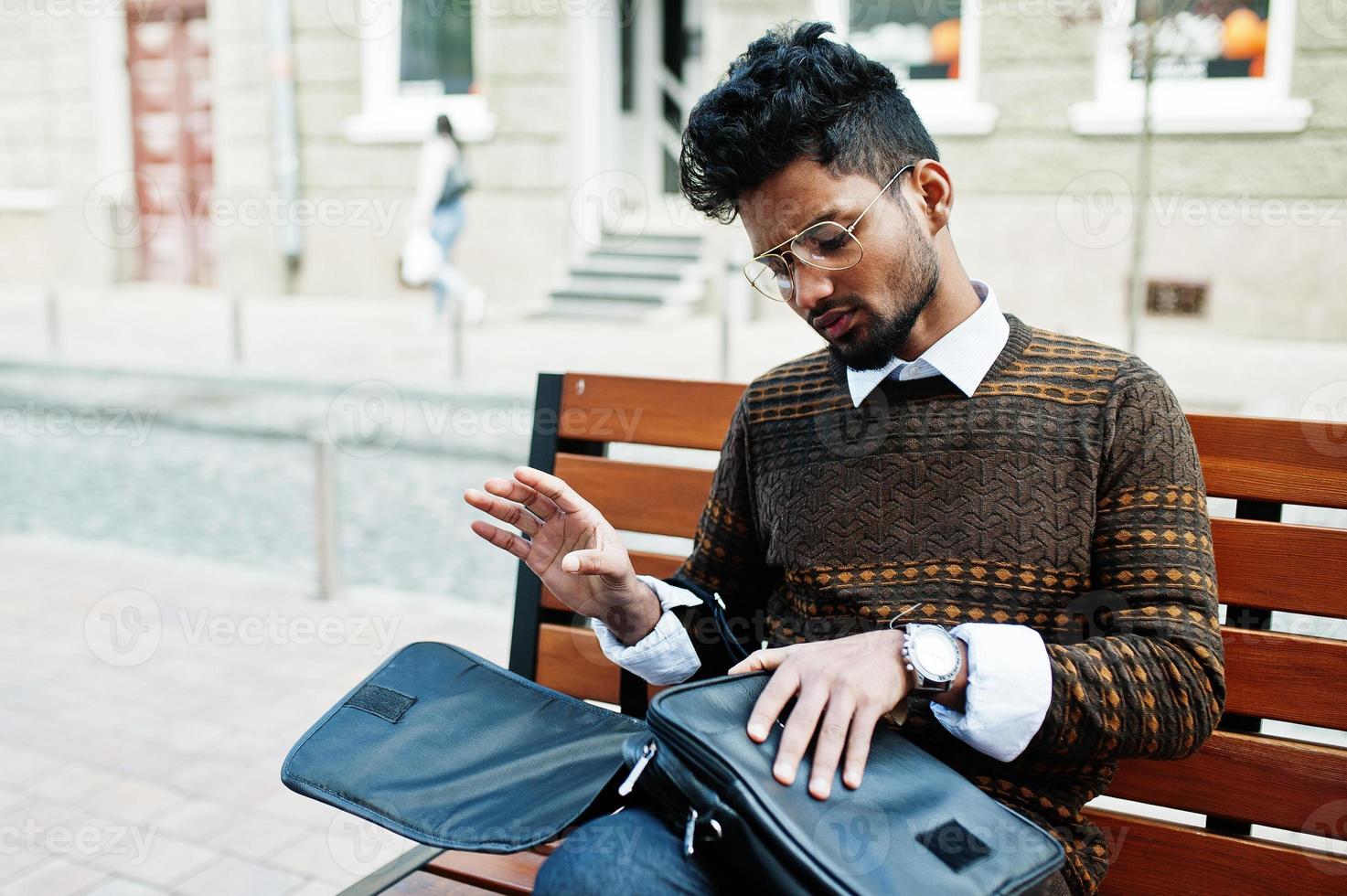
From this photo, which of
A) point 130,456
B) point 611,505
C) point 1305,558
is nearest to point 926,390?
point 1305,558

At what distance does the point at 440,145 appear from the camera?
42.3 ft

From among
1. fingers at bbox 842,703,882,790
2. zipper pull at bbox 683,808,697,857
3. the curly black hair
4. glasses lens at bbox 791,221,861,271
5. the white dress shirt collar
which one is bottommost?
zipper pull at bbox 683,808,697,857

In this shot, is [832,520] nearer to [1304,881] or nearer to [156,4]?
[1304,881]

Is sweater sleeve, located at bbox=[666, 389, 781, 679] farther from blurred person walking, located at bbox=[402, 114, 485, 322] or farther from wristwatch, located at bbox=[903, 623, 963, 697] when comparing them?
blurred person walking, located at bbox=[402, 114, 485, 322]

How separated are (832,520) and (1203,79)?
1095 cm

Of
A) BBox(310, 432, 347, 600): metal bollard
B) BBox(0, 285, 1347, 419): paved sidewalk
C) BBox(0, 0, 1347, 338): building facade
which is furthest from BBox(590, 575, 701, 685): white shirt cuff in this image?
BBox(0, 0, 1347, 338): building facade

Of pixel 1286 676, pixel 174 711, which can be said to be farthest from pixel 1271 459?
pixel 174 711

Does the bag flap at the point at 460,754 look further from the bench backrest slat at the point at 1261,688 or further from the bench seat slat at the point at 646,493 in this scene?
the bench backrest slat at the point at 1261,688

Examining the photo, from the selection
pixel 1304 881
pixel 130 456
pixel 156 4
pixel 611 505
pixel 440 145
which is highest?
pixel 156 4

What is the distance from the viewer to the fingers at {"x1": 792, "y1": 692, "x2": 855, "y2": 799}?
1.42m

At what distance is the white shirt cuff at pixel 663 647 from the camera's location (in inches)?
77.6

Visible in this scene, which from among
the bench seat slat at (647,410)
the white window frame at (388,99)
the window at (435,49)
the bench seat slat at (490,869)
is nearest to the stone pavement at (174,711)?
the bench seat slat at (490,869)

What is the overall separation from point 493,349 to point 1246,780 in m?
10.2

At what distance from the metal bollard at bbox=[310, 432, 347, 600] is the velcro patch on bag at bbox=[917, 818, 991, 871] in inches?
153
